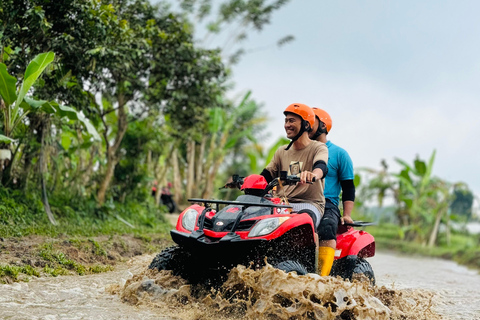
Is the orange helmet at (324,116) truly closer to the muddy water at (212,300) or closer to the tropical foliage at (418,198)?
the muddy water at (212,300)

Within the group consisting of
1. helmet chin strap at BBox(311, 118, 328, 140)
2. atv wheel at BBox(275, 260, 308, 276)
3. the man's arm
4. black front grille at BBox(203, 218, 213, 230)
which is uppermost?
helmet chin strap at BBox(311, 118, 328, 140)

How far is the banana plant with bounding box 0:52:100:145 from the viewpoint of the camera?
6.82m

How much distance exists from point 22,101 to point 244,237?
15.9 ft

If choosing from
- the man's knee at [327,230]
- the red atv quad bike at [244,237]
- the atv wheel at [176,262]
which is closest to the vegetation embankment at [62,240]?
the atv wheel at [176,262]

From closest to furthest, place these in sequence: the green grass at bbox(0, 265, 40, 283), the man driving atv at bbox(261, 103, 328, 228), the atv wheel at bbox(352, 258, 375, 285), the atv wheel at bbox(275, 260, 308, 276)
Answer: the atv wheel at bbox(275, 260, 308, 276) < the man driving atv at bbox(261, 103, 328, 228) < the green grass at bbox(0, 265, 40, 283) < the atv wheel at bbox(352, 258, 375, 285)

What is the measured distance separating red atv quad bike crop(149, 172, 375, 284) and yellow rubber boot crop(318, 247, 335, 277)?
103 millimetres

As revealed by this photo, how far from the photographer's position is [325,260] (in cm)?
431

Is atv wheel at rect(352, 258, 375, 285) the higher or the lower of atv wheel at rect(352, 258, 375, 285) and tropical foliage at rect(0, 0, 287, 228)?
the lower

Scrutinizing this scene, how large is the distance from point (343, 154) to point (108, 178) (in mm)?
6482

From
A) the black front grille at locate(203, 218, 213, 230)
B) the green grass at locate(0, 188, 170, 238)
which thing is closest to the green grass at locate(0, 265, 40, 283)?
the green grass at locate(0, 188, 170, 238)

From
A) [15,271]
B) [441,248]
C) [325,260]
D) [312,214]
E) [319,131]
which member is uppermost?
[319,131]

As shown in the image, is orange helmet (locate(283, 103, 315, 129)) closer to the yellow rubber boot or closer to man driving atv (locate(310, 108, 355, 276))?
man driving atv (locate(310, 108, 355, 276))

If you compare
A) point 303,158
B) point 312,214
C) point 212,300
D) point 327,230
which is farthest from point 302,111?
point 212,300

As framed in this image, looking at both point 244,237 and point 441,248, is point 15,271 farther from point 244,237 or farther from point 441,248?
point 441,248
